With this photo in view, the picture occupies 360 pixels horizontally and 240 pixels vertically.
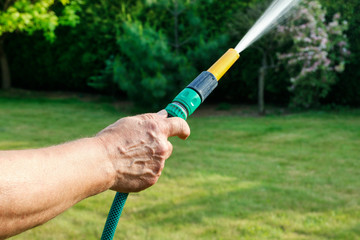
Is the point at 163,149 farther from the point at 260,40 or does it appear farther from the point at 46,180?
the point at 260,40

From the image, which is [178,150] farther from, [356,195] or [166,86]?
[166,86]

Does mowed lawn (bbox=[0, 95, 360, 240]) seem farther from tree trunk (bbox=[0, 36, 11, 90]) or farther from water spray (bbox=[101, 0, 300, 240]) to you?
tree trunk (bbox=[0, 36, 11, 90])

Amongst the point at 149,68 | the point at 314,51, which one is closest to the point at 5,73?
the point at 149,68

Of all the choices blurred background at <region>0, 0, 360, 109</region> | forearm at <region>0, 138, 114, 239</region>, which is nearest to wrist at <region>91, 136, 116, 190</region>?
forearm at <region>0, 138, 114, 239</region>

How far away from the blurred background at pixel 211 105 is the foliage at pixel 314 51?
0.10 ft

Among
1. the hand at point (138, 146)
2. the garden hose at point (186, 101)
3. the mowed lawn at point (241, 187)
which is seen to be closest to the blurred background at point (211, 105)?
the mowed lawn at point (241, 187)

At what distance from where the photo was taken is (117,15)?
1205 cm

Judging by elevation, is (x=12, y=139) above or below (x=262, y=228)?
below

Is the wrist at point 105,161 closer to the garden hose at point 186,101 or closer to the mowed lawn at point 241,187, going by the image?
the garden hose at point 186,101

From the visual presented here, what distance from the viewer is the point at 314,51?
952cm

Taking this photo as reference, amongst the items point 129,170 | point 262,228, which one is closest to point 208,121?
point 262,228

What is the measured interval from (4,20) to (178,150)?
5.80m

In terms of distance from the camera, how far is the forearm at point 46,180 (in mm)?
1064

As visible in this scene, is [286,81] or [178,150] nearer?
[178,150]
